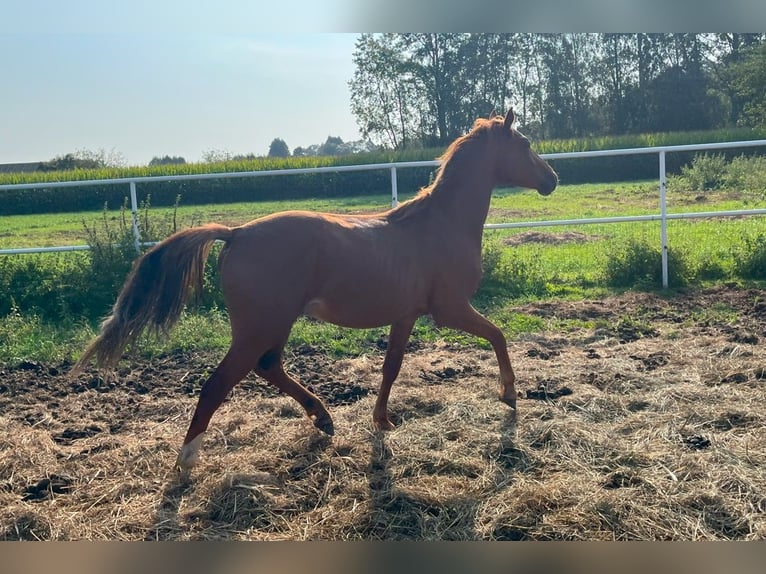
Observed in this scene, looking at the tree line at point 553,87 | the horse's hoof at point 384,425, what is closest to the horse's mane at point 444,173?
the horse's hoof at point 384,425

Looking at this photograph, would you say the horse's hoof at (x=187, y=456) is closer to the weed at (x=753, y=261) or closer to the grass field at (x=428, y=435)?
the grass field at (x=428, y=435)

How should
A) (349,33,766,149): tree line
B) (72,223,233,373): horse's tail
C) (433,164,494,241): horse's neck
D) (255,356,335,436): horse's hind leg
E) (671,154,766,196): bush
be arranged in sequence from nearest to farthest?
(72,223,233,373): horse's tail < (255,356,335,436): horse's hind leg < (433,164,494,241): horse's neck < (671,154,766,196): bush < (349,33,766,149): tree line

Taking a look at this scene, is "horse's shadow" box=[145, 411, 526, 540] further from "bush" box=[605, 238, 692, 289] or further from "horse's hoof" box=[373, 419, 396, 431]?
"bush" box=[605, 238, 692, 289]

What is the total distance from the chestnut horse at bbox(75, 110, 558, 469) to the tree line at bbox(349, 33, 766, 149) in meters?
17.8

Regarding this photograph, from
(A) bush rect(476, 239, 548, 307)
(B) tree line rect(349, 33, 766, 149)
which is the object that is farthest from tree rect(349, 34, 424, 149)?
(A) bush rect(476, 239, 548, 307)

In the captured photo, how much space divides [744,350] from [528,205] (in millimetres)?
10845

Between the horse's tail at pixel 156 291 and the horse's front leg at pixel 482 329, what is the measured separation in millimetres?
1506

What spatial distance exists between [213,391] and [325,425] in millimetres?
810

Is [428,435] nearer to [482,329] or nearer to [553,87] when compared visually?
[482,329]

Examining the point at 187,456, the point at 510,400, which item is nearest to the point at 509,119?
the point at 510,400

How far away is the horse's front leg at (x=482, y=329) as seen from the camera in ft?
14.1

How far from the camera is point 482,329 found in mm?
4406

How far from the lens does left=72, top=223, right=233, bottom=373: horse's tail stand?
346 cm

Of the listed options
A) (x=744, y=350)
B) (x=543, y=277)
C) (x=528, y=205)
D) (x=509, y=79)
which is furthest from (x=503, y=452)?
(x=509, y=79)
